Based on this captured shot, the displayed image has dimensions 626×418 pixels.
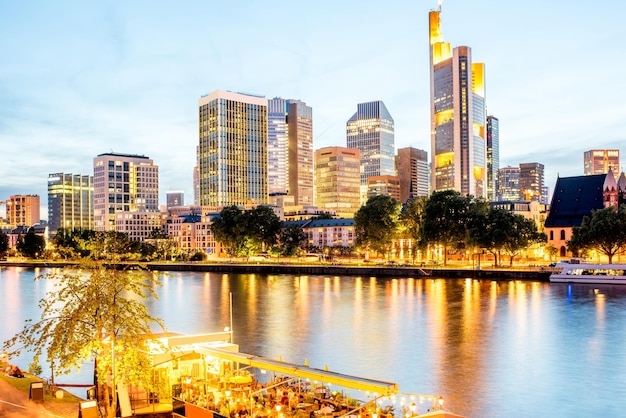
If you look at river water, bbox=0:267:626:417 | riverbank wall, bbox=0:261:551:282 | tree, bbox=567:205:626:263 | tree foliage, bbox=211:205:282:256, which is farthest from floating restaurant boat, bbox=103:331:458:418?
tree foliage, bbox=211:205:282:256

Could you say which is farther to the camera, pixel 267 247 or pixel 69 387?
pixel 267 247

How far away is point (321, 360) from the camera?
173ft

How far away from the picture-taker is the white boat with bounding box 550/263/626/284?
113 m

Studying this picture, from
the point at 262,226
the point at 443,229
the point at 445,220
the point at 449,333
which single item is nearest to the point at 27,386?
the point at 449,333

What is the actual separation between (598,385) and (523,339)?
1726 centimetres

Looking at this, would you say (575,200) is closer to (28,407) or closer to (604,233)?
(604,233)

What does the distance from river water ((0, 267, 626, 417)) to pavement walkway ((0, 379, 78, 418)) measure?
1244 cm

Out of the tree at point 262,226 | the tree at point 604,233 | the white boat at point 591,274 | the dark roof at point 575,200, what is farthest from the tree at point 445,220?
the tree at point 262,226

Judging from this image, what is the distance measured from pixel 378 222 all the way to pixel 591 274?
61.1 metres

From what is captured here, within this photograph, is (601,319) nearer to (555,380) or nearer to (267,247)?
(555,380)

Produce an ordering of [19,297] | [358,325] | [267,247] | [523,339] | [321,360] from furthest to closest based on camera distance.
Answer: [267,247] → [19,297] → [358,325] → [523,339] → [321,360]

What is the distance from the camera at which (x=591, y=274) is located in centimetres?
11538

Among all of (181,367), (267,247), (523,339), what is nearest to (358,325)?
(523,339)

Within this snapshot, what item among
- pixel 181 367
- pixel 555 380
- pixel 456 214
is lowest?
pixel 555 380
